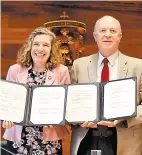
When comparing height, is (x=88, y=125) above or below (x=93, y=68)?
below

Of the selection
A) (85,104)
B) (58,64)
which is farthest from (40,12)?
(85,104)

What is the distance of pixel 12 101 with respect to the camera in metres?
2.21

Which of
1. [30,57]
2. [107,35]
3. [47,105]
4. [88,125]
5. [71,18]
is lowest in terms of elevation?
[88,125]

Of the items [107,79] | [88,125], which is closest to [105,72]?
[107,79]

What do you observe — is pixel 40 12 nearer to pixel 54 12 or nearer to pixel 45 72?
pixel 54 12

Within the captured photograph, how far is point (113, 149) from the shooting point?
226cm

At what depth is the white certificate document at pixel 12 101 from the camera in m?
2.17

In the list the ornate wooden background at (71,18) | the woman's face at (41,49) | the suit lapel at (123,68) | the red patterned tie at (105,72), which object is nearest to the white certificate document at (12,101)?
the woman's face at (41,49)

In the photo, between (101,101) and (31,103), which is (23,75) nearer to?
(31,103)

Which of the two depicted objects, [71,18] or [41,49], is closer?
[41,49]

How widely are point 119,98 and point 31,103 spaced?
0.49 meters

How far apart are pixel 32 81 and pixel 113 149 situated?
1.98 feet

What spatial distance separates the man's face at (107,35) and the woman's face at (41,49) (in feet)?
0.97

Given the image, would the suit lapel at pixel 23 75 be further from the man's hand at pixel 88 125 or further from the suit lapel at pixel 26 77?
the man's hand at pixel 88 125
